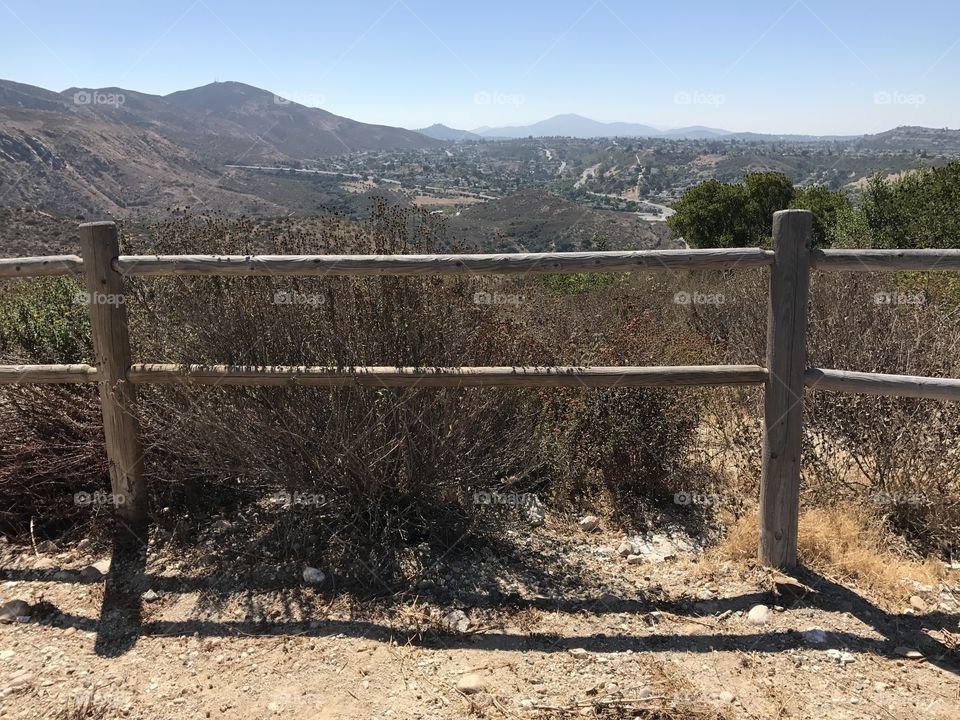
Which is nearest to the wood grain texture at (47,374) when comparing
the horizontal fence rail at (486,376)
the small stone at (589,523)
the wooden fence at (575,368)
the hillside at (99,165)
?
the wooden fence at (575,368)

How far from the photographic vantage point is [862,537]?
3621 mm

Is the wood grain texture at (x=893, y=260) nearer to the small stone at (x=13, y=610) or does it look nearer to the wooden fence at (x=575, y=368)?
the wooden fence at (x=575, y=368)

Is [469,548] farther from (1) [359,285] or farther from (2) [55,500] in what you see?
(2) [55,500]

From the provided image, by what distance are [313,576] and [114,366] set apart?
4.83 feet

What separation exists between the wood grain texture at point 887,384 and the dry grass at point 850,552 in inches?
33.5

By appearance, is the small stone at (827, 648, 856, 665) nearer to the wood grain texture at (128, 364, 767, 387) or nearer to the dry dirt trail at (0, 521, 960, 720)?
the dry dirt trail at (0, 521, 960, 720)

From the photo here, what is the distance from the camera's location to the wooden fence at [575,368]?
312 centimetres

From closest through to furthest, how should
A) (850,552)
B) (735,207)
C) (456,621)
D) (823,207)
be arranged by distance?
(456,621) < (850,552) < (823,207) < (735,207)

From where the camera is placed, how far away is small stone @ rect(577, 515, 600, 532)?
3.96 m

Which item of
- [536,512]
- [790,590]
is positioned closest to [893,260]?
[790,590]

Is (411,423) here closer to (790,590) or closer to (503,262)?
(503,262)

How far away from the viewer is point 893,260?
121 inches

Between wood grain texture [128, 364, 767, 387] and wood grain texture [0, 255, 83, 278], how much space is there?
1024 millimetres

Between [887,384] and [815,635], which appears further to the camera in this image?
[887,384]
